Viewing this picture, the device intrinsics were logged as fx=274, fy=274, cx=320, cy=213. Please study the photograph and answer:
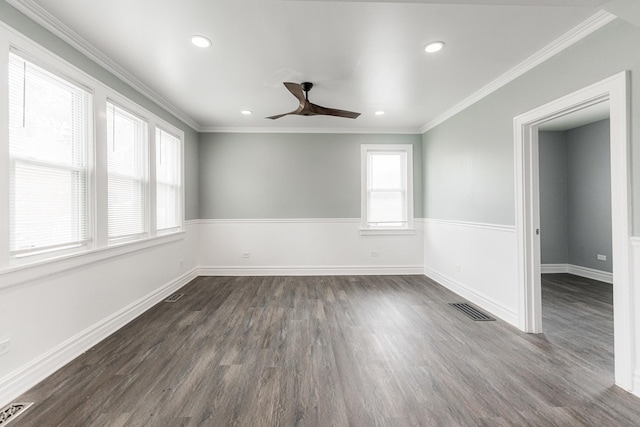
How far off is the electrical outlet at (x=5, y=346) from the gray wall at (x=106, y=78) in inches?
82.7

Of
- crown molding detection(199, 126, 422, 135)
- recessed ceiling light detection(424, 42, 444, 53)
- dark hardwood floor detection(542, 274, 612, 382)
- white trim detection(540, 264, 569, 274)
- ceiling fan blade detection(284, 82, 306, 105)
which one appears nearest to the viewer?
dark hardwood floor detection(542, 274, 612, 382)

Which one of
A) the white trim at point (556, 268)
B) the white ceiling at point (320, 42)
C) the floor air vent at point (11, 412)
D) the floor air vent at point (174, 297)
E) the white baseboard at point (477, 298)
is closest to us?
the floor air vent at point (11, 412)

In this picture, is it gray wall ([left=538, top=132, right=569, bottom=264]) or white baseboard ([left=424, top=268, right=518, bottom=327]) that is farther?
gray wall ([left=538, top=132, right=569, bottom=264])

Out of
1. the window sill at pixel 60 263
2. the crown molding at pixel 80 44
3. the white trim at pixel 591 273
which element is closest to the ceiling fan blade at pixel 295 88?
the crown molding at pixel 80 44

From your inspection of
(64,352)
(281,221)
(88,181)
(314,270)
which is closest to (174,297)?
(64,352)

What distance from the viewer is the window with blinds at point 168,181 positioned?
3879mm

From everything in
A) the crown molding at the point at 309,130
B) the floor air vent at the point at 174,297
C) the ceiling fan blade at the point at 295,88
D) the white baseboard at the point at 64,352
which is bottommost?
the floor air vent at the point at 174,297

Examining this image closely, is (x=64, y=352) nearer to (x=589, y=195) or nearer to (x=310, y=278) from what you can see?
(x=310, y=278)

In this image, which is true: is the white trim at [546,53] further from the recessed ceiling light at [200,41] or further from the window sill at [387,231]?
the recessed ceiling light at [200,41]

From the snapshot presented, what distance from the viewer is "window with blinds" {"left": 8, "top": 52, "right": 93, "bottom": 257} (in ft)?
6.28

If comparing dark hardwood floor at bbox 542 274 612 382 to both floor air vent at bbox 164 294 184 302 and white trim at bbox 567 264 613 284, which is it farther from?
floor air vent at bbox 164 294 184 302

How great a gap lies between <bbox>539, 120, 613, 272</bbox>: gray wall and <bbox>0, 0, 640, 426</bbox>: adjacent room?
51 mm

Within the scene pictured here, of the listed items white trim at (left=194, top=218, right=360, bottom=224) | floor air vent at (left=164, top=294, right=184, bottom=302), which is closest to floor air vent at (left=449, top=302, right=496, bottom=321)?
white trim at (left=194, top=218, right=360, bottom=224)

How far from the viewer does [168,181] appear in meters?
4.14
